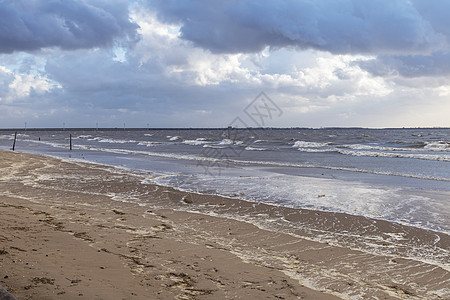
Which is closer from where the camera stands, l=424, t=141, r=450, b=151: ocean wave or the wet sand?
the wet sand

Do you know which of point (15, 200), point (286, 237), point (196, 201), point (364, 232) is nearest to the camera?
point (286, 237)

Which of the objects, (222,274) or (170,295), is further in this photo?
(222,274)

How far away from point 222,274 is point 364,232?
13.4 feet

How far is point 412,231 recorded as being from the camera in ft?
26.1

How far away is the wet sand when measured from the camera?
14.5ft

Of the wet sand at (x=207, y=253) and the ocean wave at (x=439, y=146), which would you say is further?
the ocean wave at (x=439, y=146)

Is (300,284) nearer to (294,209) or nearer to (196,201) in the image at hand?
(294,209)

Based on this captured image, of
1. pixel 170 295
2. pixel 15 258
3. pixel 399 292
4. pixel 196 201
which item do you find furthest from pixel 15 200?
pixel 399 292

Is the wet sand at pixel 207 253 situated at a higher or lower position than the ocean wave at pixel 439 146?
lower

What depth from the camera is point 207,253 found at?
5.99 metres

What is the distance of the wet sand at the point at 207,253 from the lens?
175 inches

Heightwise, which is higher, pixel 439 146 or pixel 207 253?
pixel 439 146

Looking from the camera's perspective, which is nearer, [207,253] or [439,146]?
[207,253]

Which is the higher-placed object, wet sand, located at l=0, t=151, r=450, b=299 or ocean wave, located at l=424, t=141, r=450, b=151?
ocean wave, located at l=424, t=141, r=450, b=151
